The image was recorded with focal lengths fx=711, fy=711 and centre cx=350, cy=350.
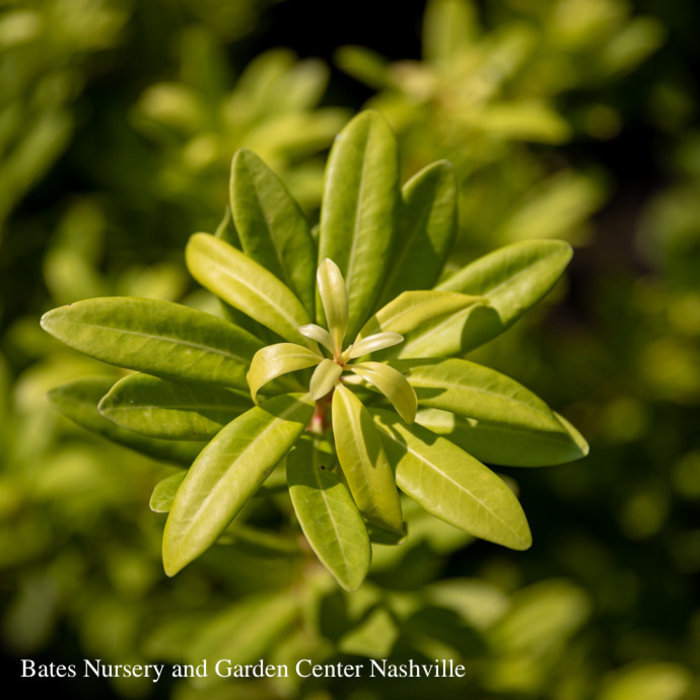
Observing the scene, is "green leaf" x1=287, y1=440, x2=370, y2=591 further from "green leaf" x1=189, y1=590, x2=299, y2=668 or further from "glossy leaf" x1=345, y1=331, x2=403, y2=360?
"green leaf" x1=189, y1=590, x2=299, y2=668

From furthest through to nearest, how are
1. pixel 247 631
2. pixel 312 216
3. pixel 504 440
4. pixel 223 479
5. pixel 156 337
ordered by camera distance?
1. pixel 312 216
2. pixel 247 631
3. pixel 504 440
4. pixel 156 337
5. pixel 223 479

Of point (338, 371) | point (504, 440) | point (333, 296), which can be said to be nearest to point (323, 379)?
point (338, 371)

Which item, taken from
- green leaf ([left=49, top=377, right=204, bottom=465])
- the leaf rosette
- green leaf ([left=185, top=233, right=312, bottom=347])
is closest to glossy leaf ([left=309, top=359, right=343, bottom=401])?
the leaf rosette

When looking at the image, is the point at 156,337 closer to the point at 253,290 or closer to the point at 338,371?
the point at 253,290

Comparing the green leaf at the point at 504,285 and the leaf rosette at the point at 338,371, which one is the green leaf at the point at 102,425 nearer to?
the leaf rosette at the point at 338,371

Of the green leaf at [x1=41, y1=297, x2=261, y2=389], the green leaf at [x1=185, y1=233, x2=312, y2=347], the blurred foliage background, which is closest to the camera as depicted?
the green leaf at [x1=41, y1=297, x2=261, y2=389]

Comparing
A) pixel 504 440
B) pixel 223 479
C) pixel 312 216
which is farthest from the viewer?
pixel 312 216

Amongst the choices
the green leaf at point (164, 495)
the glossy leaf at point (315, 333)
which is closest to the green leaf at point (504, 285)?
the glossy leaf at point (315, 333)
